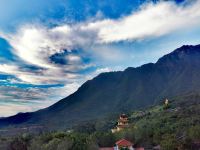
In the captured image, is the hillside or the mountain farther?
the mountain

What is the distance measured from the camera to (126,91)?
502ft

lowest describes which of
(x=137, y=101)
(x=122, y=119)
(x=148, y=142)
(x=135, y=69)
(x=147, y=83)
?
(x=148, y=142)

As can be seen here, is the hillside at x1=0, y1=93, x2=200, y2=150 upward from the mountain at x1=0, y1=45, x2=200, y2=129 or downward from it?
downward

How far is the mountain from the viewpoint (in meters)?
127

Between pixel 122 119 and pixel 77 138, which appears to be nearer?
pixel 77 138

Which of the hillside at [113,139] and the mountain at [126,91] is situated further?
the mountain at [126,91]

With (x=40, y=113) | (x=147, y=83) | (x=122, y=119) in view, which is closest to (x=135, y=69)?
(x=147, y=83)

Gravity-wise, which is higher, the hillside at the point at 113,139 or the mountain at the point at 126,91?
the mountain at the point at 126,91

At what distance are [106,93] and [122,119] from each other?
280 feet

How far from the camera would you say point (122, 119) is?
70.7 m

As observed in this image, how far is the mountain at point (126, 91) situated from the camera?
12712 centimetres

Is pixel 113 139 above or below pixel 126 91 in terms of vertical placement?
below

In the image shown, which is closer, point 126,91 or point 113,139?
point 113,139

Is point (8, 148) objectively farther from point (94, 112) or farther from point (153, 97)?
point (153, 97)
